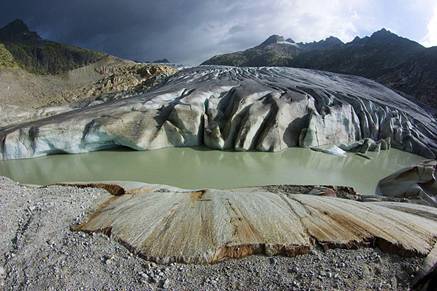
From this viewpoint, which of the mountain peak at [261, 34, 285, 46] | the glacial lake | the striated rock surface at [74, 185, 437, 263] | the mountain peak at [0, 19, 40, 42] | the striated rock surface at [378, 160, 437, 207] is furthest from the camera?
the mountain peak at [0, 19, 40, 42]

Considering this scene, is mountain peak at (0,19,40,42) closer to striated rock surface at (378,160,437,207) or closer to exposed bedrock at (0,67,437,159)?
exposed bedrock at (0,67,437,159)

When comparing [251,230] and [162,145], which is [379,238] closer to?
[251,230]

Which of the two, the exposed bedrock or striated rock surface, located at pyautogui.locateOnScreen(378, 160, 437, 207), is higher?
the exposed bedrock

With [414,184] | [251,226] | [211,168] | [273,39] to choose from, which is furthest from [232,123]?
[273,39]

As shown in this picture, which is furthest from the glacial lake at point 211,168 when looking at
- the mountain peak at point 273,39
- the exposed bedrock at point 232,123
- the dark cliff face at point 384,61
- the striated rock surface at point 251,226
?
the mountain peak at point 273,39

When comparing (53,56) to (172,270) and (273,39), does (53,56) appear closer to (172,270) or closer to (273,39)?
(273,39)

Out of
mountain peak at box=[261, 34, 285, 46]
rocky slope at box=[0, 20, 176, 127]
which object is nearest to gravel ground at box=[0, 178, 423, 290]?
rocky slope at box=[0, 20, 176, 127]
